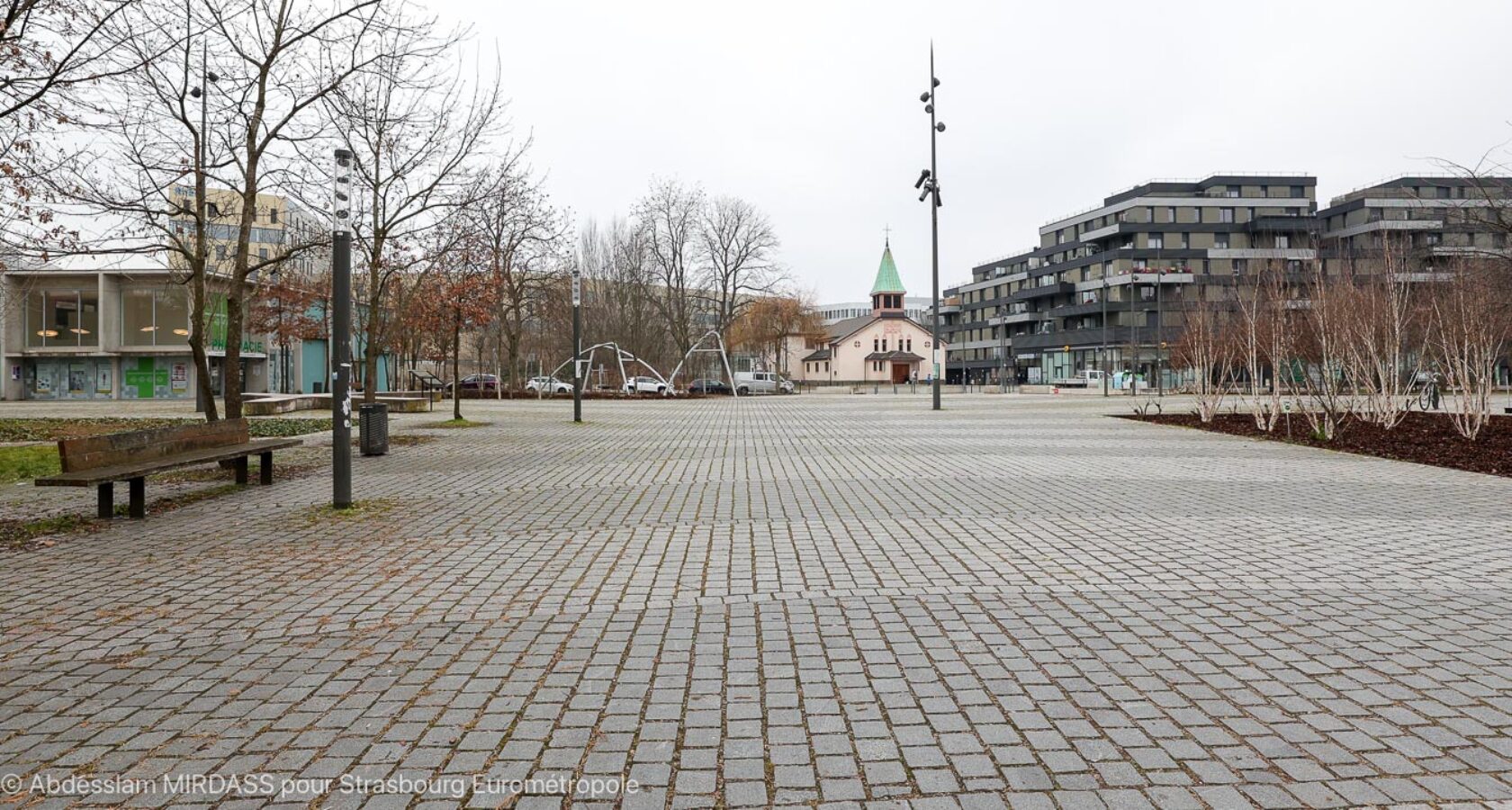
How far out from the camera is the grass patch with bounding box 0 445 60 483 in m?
12.5

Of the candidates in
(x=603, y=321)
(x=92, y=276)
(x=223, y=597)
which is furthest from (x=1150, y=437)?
(x=92, y=276)

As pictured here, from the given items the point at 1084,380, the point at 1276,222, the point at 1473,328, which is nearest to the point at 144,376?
the point at 1473,328

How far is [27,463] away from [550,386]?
3968 cm

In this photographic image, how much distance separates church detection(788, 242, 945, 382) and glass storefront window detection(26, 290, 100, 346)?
72165 mm

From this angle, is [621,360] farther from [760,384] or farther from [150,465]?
[150,465]

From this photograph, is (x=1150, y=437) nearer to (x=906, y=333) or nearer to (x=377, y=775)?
(x=377, y=775)

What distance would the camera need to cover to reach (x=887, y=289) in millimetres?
115188

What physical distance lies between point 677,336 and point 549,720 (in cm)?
5700

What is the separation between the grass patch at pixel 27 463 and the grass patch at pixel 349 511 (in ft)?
14.6

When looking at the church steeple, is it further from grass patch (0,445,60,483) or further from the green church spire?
grass patch (0,445,60,483)

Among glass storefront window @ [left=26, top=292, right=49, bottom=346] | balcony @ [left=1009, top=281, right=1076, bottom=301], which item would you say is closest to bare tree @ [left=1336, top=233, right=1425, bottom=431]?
glass storefront window @ [left=26, top=292, right=49, bottom=346]

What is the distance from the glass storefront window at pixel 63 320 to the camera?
159ft

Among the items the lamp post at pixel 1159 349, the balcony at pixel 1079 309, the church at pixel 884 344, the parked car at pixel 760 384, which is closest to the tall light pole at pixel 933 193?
the lamp post at pixel 1159 349

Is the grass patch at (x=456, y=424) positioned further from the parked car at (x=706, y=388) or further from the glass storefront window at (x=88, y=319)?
the glass storefront window at (x=88, y=319)
